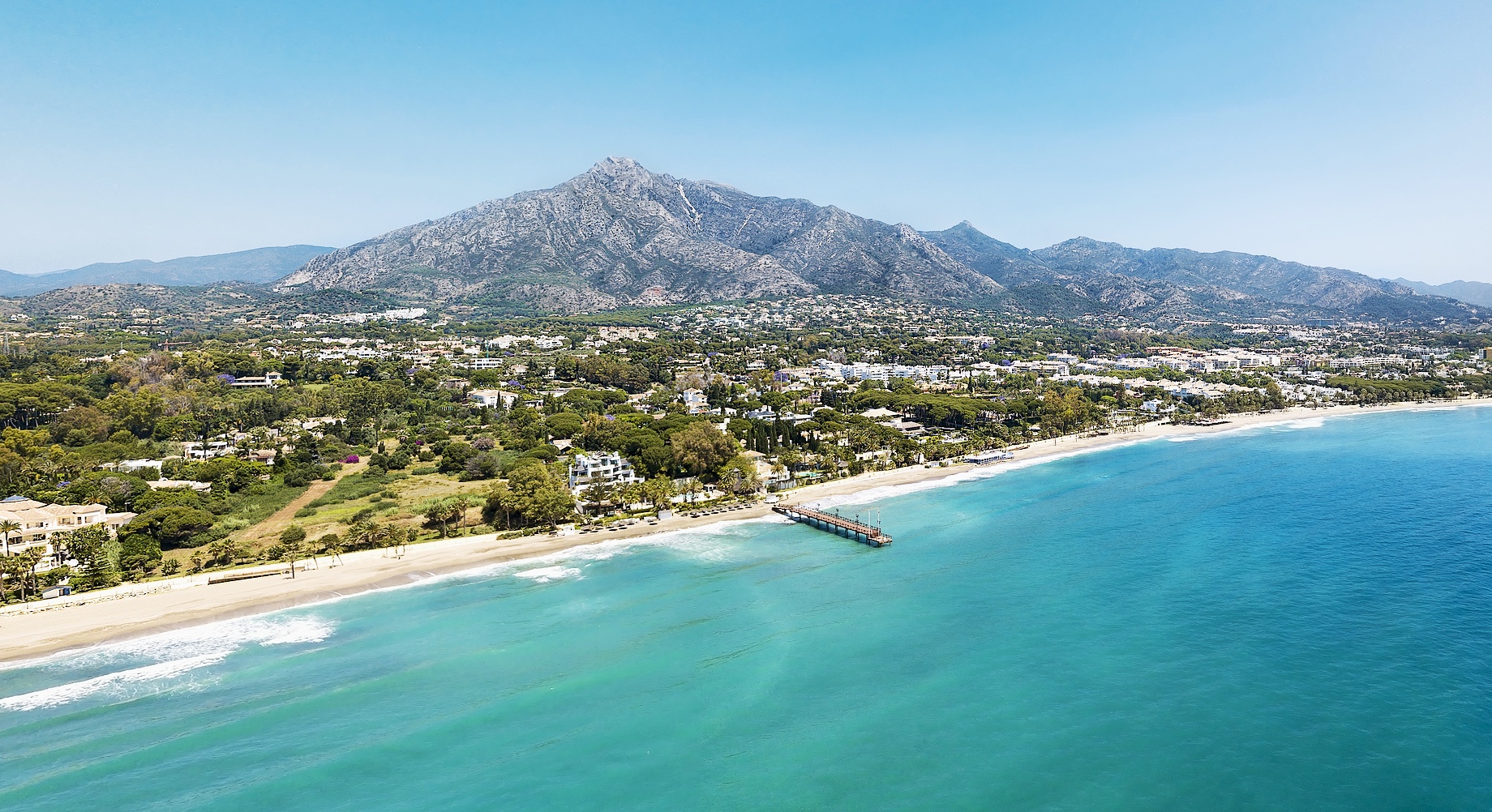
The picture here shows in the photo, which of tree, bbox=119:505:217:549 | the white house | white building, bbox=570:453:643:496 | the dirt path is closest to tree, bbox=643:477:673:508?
white building, bbox=570:453:643:496

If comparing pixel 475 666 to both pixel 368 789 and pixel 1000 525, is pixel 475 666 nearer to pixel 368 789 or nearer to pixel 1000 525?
pixel 368 789

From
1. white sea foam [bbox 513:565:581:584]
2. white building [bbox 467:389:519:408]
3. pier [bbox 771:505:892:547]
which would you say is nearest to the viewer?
white sea foam [bbox 513:565:581:584]

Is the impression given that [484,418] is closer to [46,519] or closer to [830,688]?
[46,519]

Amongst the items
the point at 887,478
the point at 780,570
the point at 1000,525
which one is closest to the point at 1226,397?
the point at 887,478

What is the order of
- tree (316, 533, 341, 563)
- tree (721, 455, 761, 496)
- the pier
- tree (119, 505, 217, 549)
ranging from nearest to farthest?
tree (119, 505, 217, 549)
tree (316, 533, 341, 563)
the pier
tree (721, 455, 761, 496)

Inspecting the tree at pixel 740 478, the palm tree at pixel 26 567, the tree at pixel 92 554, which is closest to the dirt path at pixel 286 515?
the tree at pixel 92 554

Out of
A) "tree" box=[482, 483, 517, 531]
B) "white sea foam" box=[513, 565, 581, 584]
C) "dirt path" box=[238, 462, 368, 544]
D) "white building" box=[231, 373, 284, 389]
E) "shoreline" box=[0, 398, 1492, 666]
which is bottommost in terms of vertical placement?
"white sea foam" box=[513, 565, 581, 584]

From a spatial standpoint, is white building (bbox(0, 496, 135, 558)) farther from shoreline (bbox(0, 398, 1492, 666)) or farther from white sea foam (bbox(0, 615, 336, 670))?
white sea foam (bbox(0, 615, 336, 670))
